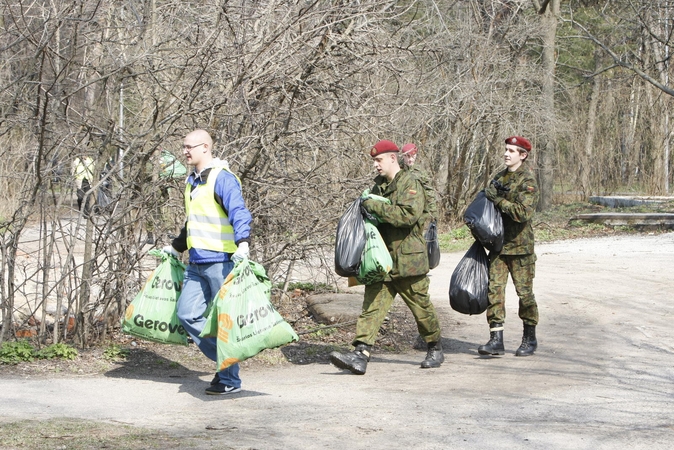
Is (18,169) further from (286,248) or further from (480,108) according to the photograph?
(480,108)

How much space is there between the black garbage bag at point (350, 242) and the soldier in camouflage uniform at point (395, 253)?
0.46ft

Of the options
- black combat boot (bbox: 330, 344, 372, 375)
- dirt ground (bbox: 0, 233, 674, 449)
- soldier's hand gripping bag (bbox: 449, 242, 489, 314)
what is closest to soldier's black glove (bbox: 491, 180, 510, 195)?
soldier's hand gripping bag (bbox: 449, 242, 489, 314)

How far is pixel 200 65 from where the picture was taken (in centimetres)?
699

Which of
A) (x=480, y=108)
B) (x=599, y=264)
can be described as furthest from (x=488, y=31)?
(x=599, y=264)

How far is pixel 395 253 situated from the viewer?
715 centimetres

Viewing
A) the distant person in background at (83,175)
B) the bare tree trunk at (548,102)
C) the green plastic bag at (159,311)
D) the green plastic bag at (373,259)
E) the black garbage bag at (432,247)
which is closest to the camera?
the green plastic bag at (159,311)

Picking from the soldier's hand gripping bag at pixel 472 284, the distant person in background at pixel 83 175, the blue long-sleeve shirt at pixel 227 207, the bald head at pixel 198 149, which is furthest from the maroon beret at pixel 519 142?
the distant person in background at pixel 83 175

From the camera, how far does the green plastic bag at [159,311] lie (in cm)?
649

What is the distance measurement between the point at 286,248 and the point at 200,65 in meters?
2.05

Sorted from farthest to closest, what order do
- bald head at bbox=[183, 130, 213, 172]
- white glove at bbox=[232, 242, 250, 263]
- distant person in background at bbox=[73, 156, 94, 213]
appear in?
1. distant person in background at bbox=[73, 156, 94, 213]
2. bald head at bbox=[183, 130, 213, 172]
3. white glove at bbox=[232, 242, 250, 263]

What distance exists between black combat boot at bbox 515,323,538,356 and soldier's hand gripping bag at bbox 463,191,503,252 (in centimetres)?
74

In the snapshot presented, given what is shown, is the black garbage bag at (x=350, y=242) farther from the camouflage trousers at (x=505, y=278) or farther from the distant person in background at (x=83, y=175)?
the distant person in background at (x=83, y=175)

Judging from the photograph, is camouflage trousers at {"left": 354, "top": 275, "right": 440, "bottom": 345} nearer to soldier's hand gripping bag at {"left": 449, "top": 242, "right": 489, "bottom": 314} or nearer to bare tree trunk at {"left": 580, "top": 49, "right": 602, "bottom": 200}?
soldier's hand gripping bag at {"left": 449, "top": 242, "right": 489, "bottom": 314}

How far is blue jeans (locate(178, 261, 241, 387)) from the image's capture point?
6.27m
